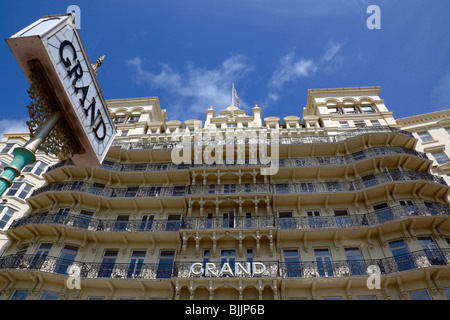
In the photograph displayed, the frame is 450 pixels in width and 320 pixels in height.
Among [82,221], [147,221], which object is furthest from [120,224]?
[82,221]

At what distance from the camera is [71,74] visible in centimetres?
1074

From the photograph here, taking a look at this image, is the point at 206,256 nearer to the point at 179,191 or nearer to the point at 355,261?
the point at 179,191

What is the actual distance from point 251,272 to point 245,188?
22.0ft

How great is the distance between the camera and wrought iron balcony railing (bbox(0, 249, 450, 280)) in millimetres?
18422

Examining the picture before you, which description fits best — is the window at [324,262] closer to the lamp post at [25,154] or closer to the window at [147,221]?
the window at [147,221]

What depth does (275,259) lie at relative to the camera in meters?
20.3

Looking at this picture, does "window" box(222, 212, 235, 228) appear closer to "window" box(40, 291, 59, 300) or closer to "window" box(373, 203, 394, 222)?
"window" box(373, 203, 394, 222)

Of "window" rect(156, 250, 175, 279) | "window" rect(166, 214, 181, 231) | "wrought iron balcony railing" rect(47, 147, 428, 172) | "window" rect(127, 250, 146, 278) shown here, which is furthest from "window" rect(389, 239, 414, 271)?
"window" rect(127, 250, 146, 278)

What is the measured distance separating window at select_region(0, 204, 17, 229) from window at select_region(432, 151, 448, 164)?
109 ft

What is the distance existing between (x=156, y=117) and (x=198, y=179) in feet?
41.1

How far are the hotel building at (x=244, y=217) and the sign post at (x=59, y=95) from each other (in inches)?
414

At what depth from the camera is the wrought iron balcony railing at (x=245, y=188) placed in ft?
74.8

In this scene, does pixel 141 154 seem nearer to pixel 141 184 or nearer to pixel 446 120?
pixel 141 184

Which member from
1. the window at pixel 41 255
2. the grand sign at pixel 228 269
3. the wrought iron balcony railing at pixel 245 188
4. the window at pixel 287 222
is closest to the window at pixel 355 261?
the window at pixel 287 222
